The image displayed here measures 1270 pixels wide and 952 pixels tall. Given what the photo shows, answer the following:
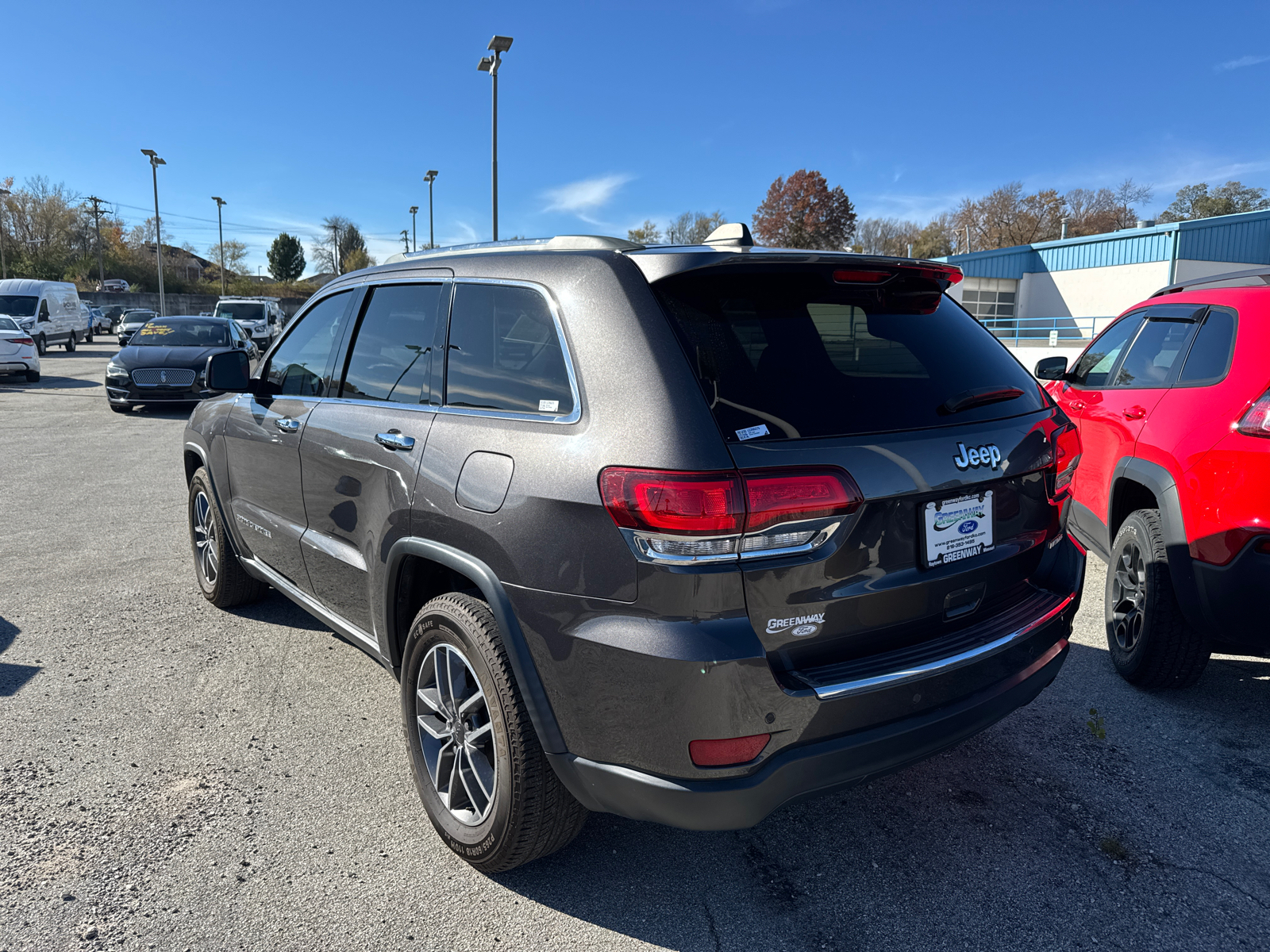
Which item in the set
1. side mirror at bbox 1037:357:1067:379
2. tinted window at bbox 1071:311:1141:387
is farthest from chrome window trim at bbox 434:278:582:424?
tinted window at bbox 1071:311:1141:387

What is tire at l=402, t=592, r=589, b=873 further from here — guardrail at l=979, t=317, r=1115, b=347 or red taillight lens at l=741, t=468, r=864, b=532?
guardrail at l=979, t=317, r=1115, b=347

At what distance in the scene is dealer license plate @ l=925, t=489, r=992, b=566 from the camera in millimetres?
2258

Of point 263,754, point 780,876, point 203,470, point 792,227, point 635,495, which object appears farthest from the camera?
point 792,227

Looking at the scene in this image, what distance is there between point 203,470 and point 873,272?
3871 millimetres

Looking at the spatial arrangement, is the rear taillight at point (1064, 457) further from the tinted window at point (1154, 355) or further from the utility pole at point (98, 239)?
the utility pole at point (98, 239)

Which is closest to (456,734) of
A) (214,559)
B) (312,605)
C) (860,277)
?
(312,605)

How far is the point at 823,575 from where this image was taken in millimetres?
2057

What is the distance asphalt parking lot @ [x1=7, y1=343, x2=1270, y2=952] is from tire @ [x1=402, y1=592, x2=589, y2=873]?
0.15 m

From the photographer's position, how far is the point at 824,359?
2.31 meters

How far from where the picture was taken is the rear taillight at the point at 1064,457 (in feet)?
8.96

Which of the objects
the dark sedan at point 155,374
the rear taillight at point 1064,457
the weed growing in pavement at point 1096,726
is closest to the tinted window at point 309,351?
the rear taillight at point 1064,457

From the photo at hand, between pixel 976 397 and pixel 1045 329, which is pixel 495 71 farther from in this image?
pixel 1045 329

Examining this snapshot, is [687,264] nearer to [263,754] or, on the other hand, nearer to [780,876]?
[780,876]

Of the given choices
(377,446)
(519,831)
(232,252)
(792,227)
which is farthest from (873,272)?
(232,252)
